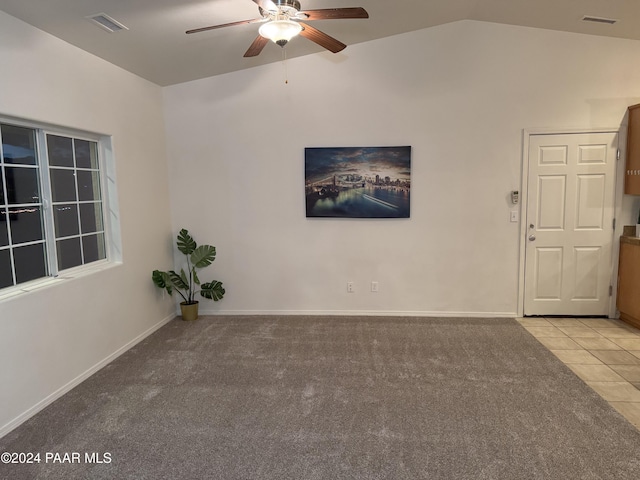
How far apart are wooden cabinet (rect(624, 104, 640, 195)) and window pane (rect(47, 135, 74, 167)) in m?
5.47

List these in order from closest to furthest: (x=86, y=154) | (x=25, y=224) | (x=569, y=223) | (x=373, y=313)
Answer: (x=25, y=224) → (x=86, y=154) → (x=569, y=223) → (x=373, y=313)

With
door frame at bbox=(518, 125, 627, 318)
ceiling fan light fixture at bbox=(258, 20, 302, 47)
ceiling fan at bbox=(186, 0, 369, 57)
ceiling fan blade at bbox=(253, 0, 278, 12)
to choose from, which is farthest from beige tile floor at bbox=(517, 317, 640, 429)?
ceiling fan blade at bbox=(253, 0, 278, 12)

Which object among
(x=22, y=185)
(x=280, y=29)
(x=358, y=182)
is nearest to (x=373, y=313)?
(x=358, y=182)

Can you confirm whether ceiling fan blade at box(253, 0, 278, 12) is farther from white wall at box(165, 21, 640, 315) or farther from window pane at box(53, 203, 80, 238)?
window pane at box(53, 203, 80, 238)

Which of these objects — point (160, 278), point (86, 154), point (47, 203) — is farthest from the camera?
point (160, 278)

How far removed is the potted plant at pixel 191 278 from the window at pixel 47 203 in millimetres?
896

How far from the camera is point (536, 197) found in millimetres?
4137

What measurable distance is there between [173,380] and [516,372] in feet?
9.14

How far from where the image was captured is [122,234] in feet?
11.7

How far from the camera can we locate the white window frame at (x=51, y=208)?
2703 millimetres

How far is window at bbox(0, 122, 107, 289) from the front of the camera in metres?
2.57

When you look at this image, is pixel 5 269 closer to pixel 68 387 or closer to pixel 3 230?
pixel 3 230

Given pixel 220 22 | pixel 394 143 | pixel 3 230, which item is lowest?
pixel 3 230

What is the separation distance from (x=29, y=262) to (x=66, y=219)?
1.62 ft
